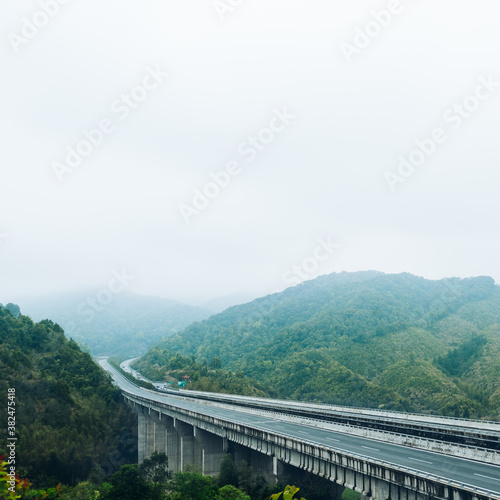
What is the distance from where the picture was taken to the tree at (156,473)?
1724 inches

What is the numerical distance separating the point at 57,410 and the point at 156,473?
29.5 m

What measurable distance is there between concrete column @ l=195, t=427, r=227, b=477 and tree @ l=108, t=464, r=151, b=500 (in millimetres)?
16505

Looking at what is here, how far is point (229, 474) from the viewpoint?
4456 centimetres

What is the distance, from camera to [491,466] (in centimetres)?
2662

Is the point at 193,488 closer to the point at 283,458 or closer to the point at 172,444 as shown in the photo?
the point at 283,458

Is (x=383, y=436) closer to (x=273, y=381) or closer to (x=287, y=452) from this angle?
(x=287, y=452)

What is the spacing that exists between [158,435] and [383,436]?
5019cm

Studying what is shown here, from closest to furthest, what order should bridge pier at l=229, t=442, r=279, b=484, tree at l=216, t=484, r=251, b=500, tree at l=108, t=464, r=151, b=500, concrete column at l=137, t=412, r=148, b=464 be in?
tree at l=216, t=484, r=251, b=500, tree at l=108, t=464, r=151, b=500, bridge pier at l=229, t=442, r=279, b=484, concrete column at l=137, t=412, r=148, b=464

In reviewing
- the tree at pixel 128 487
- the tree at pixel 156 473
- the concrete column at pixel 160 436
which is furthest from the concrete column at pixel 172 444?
the tree at pixel 128 487

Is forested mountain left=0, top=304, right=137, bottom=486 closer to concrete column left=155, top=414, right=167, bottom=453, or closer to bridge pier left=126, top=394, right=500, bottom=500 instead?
bridge pier left=126, top=394, right=500, bottom=500

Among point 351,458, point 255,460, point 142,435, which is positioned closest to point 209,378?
point 142,435

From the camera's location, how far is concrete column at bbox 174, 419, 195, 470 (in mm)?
66875

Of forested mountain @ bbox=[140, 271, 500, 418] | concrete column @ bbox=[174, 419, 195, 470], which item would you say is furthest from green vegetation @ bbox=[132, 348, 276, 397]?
concrete column @ bbox=[174, 419, 195, 470]

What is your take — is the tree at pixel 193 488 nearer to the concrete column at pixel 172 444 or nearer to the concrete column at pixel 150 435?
the concrete column at pixel 172 444
